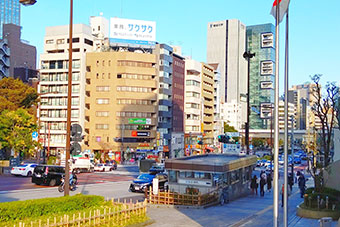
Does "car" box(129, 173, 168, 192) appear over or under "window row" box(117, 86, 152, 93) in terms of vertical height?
under

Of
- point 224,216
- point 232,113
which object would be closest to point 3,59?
point 224,216

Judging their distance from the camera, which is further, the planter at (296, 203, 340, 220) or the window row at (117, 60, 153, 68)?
the window row at (117, 60, 153, 68)

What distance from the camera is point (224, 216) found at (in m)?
21.6

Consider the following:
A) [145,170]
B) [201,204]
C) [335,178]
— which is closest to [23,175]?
[145,170]

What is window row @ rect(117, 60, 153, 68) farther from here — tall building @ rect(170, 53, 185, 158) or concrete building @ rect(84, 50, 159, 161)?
tall building @ rect(170, 53, 185, 158)

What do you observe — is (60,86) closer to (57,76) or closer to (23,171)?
(57,76)

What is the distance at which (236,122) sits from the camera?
610 feet

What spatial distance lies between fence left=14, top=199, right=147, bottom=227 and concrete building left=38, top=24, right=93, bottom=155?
74.0 meters

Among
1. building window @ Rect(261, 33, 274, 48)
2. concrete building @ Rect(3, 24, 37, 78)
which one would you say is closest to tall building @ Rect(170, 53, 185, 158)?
concrete building @ Rect(3, 24, 37, 78)

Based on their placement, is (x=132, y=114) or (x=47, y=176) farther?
(x=132, y=114)

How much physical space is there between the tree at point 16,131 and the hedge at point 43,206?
1528 inches

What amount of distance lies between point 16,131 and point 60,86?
37.6m

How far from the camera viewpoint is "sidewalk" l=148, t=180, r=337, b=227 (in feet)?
63.9

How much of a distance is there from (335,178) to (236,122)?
158420 mm
